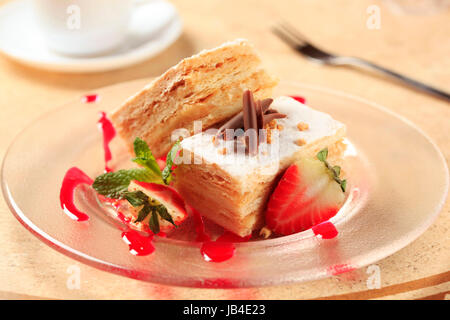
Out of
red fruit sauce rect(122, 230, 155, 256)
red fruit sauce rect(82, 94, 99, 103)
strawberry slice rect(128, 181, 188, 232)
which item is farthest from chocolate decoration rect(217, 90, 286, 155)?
red fruit sauce rect(82, 94, 99, 103)

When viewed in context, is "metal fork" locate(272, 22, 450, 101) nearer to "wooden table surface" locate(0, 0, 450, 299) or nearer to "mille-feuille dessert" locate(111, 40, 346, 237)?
"wooden table surface" locate(0, 0, 450, 299)

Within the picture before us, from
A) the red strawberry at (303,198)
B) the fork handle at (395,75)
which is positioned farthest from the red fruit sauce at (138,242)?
the fork handle at (395,75)

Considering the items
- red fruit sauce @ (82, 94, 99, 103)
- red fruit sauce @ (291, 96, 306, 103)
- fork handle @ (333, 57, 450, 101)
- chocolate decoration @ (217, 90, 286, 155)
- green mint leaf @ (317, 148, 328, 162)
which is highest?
chocolate decoration @ (217, 90, 286, 155)

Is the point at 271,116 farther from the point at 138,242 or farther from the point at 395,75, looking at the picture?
the point at 395,75

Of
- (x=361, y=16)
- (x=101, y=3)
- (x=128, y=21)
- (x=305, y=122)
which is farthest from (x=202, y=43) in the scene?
(x=305, y=122)

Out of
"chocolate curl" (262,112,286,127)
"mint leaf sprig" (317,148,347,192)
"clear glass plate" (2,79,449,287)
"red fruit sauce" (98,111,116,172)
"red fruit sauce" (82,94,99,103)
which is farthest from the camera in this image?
→ "red fruit sauce" (82,94,99,103)

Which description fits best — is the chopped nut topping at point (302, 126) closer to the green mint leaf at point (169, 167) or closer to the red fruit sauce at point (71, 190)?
the green mint leaf at point (169, 167)
